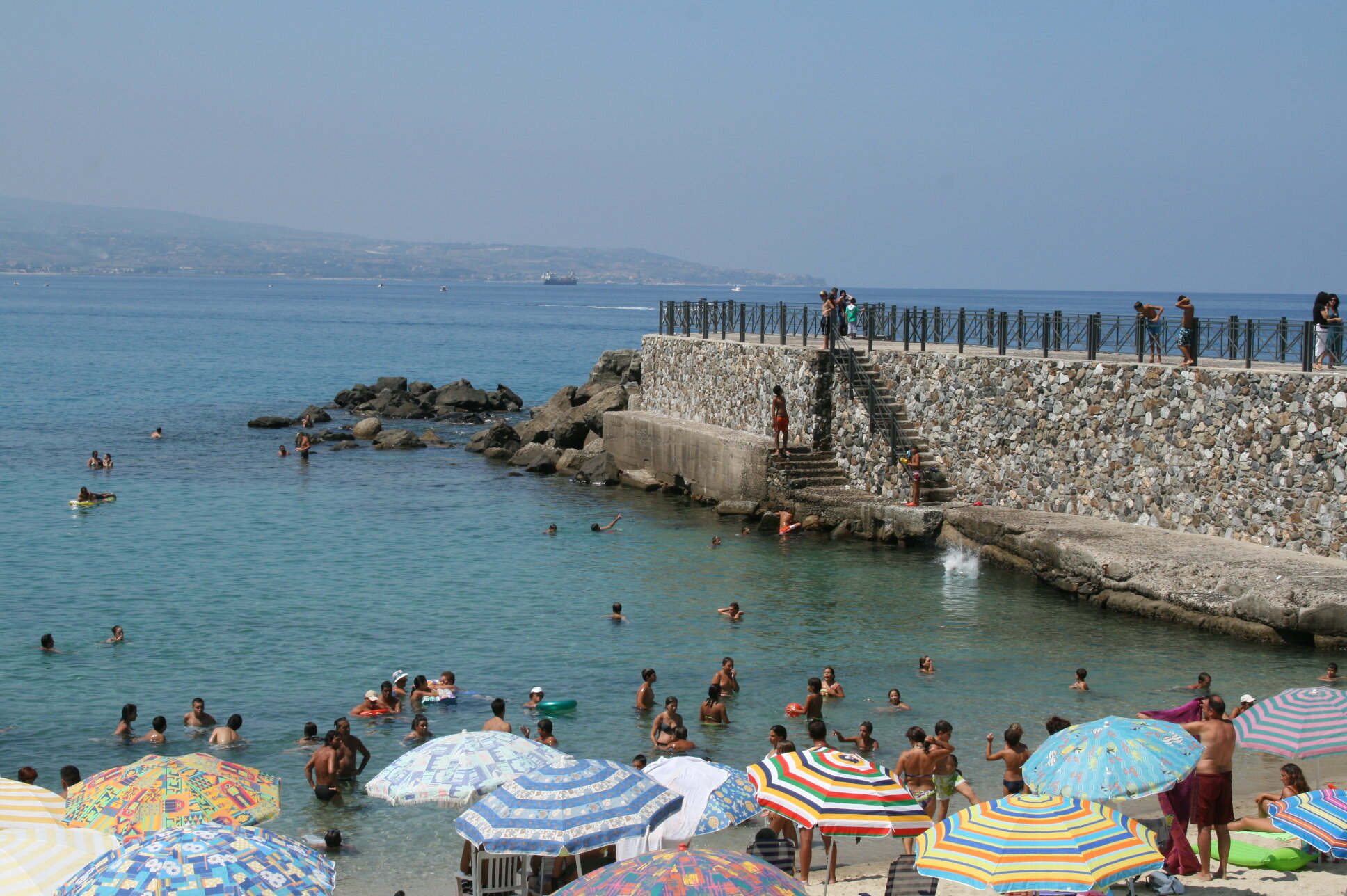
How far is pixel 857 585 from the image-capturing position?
76.6 feet

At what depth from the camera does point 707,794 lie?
34.3ft

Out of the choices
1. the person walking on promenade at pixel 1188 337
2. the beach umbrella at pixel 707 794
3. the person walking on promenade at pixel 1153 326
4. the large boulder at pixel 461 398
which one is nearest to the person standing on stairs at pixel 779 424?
the person walking on promenade at pixel 1153 326

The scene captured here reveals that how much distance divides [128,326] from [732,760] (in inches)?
5113

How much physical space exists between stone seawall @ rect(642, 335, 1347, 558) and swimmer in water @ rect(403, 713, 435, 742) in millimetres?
13152

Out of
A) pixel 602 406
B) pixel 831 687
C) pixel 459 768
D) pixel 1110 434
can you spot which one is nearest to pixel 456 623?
pixel 831 687

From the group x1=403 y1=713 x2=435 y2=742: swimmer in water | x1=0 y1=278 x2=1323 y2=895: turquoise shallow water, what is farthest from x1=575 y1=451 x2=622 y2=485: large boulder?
x1=403 y1=713 x2=435 y2=742: swimmer in water

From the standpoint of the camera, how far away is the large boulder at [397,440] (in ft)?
139

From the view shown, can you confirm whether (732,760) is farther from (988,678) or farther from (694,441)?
(694,441)

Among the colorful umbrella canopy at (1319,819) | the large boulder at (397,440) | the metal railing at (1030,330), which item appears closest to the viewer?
the colorful umbrella canopy at (1319,819)

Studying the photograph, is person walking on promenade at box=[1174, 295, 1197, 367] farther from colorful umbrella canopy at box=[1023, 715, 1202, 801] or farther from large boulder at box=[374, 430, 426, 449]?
large boulder at box=[374, 430, 426, 449]

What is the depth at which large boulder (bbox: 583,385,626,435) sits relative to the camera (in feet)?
130

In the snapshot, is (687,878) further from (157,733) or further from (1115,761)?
(157,733)

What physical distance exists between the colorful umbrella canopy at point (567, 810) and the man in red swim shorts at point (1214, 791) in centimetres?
439

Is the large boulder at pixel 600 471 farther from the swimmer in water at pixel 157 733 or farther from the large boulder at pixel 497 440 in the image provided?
the swimmer in water at pixel 157 733
